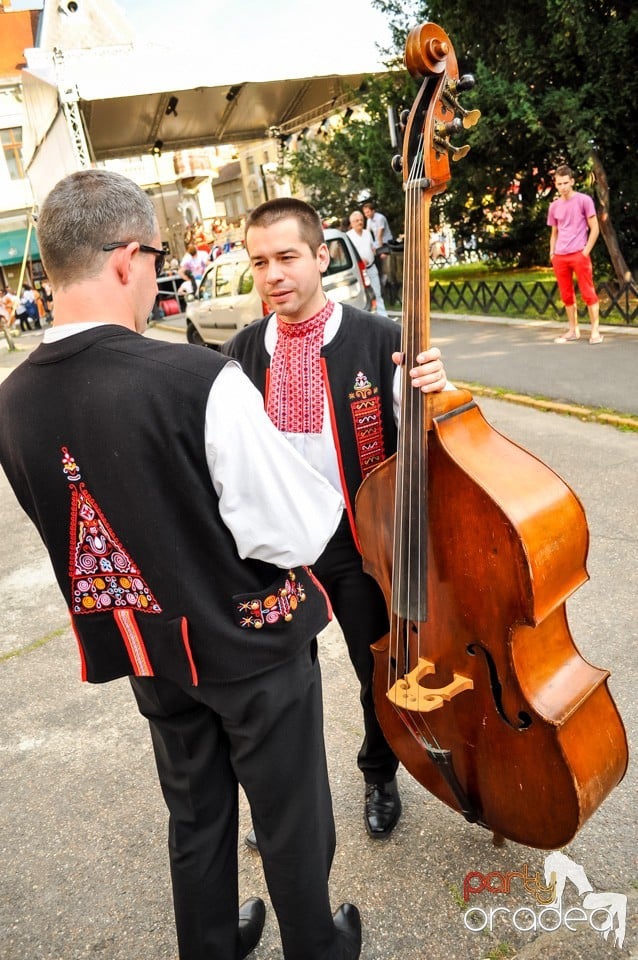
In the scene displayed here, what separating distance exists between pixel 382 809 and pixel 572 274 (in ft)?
24.8

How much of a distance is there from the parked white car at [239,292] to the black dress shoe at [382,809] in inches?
324

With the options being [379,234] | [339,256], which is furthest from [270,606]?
[379,234]

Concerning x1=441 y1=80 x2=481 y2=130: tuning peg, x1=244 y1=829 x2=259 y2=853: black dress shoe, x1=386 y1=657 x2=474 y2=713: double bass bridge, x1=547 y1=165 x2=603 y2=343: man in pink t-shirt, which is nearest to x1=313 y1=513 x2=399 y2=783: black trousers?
x1=386 y1=657 x2=474 y2=713: double bass bridge

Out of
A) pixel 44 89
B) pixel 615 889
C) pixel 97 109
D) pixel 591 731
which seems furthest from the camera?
pixel 97 109

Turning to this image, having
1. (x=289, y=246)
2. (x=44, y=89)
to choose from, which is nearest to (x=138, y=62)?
(x=44, y=89)

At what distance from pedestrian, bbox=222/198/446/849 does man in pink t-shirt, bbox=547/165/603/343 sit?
6.89 m

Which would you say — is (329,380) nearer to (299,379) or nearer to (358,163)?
(299,379)

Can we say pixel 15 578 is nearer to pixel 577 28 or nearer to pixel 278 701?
pixel 278 701

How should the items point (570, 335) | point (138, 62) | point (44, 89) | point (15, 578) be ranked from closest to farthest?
point (15, 578) → point (570, 335) → point (138, 62) → point (44, 89)

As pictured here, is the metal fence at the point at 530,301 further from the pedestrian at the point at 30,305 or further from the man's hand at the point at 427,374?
the pedestrian at the point at 30,305

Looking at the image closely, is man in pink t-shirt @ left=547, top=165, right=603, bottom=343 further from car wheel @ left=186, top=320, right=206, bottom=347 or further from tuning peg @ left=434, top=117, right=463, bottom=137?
car wheel @ left=186, top=320, right=206, bottom=347

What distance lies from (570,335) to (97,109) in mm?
14336

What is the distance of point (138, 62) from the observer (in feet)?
49.3

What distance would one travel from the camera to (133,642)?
160 cm
